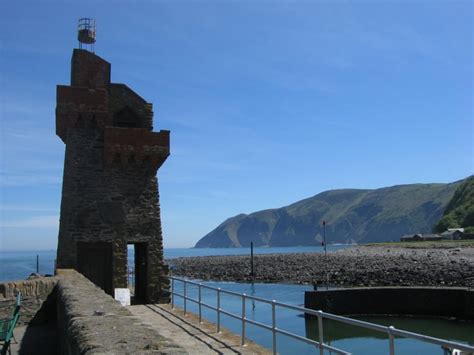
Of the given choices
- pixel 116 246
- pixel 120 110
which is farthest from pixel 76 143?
pixel 116 246

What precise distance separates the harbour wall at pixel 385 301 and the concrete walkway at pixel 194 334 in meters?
9.24

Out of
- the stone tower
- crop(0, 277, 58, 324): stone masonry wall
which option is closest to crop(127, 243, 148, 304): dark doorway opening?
the stone tower

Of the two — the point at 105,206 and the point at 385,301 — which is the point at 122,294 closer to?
the point at 105,206

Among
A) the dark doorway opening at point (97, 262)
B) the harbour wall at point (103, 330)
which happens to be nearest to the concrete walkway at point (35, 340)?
the harbour wall at point (103, 330)

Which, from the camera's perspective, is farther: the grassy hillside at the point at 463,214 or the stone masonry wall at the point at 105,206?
the grassy hillside at the point at 463,214

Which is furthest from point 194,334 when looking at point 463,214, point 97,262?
point 463,214

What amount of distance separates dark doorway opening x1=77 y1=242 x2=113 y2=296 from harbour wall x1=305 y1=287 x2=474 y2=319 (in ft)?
30.1

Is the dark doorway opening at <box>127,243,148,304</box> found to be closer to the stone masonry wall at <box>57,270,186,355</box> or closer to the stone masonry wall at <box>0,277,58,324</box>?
the stone masonry wall at <box>0,277,58,324</box>

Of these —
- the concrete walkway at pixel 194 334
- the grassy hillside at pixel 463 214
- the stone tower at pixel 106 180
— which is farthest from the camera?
the grassy hillside at pixel 463 214

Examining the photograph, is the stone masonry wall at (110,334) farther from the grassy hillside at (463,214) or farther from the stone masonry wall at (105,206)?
→ the grassy hillside at (463,214)

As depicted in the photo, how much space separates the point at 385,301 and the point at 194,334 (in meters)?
13.8

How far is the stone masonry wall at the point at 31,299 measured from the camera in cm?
1082

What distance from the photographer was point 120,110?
17.8 meters

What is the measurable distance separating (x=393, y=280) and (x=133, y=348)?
121 ft
